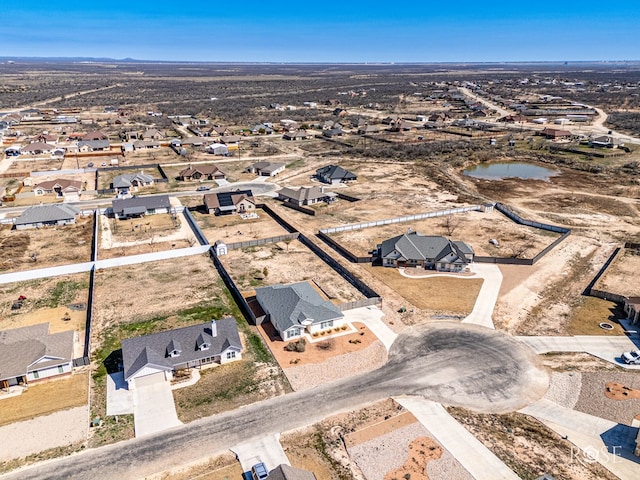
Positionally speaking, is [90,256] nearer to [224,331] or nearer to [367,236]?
[224,331]

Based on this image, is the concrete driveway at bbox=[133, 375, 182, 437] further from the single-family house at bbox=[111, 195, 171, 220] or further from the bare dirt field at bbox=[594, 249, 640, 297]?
the bare dirt field at bbox=[594, 249, 640, 297]

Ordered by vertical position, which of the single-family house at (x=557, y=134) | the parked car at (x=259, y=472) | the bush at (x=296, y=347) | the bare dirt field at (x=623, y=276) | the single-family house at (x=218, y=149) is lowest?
the bush at (x=296, y=347)

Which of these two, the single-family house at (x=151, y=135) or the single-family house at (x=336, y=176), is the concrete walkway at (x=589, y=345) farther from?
the single-family house at (x=151, y=135)

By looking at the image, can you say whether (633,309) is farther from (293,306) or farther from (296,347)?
(293,306)

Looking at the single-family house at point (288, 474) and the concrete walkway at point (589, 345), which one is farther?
the concrete walkway at point (589, 345)

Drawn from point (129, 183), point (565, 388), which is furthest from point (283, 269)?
point (129, 183)

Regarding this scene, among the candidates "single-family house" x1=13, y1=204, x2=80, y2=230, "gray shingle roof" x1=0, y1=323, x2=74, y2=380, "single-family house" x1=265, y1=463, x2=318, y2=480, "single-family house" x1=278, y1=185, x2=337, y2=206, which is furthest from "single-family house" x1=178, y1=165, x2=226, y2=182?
"single-family house" x1=265, y1=463, x2=318, y2=480

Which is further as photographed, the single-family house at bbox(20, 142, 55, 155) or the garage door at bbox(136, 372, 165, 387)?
the single-family house at bbox(20, 142, 55, 155)

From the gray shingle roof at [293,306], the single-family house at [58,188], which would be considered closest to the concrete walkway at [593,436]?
the gray shingle roof at [293,306]
